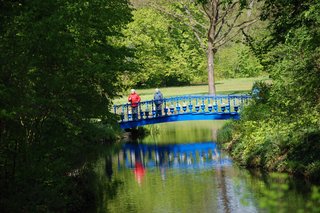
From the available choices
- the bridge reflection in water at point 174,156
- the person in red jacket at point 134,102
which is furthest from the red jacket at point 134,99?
the bridge reflection in water at point 174,156

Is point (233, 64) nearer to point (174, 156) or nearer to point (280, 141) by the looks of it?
point (174, 156)

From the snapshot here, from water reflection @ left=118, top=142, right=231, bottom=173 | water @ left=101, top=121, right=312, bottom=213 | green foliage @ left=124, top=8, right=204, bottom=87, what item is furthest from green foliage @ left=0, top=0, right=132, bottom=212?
green foliage @ left=124, top=8, right=204, bottom=87

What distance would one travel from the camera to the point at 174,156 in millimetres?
29969

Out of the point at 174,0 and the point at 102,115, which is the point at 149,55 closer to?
the point at 174,0

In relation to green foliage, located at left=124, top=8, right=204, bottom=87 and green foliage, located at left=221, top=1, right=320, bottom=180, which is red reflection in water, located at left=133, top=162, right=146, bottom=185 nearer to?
green foliage, located at left=221, top=1, right=320, bottom=180

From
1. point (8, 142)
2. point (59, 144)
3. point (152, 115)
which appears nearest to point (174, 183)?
point (59, 144)

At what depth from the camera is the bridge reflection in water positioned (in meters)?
27.2

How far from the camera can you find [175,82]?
7694 centimetres

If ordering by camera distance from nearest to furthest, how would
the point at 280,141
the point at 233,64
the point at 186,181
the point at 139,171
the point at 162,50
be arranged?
the point at 186,181
the point at 280,141
the point at 139,171
the point at 162,50
the point at 233,64

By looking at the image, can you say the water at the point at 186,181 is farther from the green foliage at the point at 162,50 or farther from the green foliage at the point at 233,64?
the green foliage at the point at 233,64

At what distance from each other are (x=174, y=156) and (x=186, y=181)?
22.3 feet

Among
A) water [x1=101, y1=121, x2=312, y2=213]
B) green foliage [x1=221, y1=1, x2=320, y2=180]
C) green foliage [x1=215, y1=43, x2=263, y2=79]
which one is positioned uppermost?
green foliage [x1=215, y1=43, x2=263, y2=79]

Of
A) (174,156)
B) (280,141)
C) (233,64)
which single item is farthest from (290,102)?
(233,64)

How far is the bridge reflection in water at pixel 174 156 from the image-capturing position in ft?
89.1
